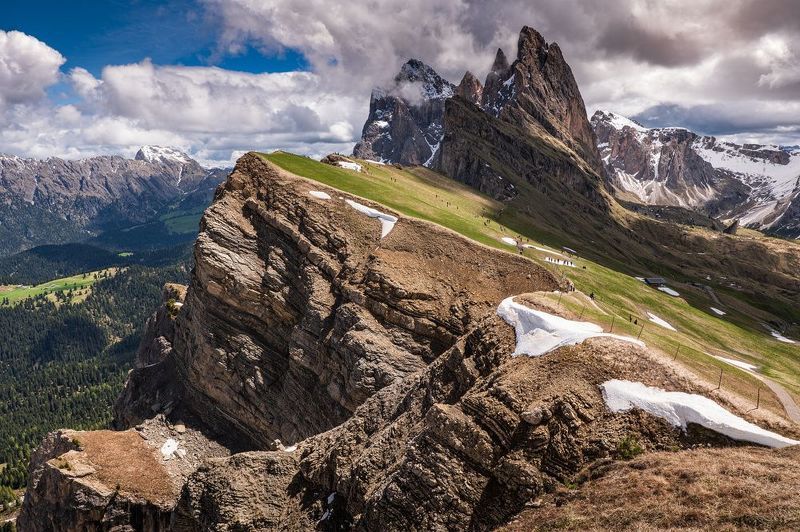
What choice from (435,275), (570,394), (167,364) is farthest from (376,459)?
(167,364)

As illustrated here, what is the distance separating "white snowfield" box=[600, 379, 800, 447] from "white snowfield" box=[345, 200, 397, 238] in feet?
116

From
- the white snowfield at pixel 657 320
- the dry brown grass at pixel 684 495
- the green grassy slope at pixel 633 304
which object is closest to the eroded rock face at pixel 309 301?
the green grassy slope at pixel 633 304

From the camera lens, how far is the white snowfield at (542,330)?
27.3 meters

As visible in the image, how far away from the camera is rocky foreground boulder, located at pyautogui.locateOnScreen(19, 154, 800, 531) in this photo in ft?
75.3

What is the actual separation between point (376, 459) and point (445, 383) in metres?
7.02

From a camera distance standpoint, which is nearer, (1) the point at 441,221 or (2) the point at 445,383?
(2) the point at 445,383

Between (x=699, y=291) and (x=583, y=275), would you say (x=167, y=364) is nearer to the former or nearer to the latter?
(x=583, y=275)

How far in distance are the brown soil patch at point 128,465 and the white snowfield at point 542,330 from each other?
127ft

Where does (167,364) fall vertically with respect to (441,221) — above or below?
below

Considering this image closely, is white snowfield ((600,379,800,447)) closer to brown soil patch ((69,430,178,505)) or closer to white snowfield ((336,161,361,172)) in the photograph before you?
brown soil patch ((69,430,178,505))

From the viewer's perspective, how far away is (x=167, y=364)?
7306cm

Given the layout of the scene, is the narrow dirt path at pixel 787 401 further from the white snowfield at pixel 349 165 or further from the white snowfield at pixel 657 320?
the white snowfield at pixel 349 165

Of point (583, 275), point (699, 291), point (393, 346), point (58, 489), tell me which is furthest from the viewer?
point (699, 291)

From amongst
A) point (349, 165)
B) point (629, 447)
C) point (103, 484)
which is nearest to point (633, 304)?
point (629, 447)
